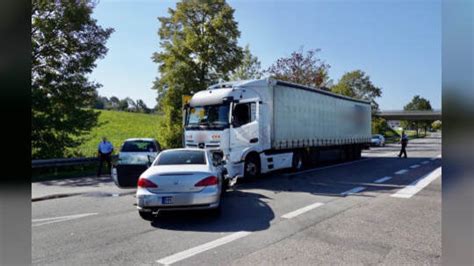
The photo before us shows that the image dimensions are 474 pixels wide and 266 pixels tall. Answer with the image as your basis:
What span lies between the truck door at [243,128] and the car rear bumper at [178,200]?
5.06 meters

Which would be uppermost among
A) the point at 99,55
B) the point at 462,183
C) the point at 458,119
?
the point at 99,55

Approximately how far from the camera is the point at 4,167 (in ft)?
9.75

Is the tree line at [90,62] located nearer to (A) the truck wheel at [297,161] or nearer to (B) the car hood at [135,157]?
(B) the car hood at [135,157]

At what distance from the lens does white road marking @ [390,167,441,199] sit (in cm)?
959

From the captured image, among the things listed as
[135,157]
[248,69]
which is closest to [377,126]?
[248,69]

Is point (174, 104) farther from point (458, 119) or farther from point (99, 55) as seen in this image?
point (458, 119)

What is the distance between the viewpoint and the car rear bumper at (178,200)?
21.7 feet

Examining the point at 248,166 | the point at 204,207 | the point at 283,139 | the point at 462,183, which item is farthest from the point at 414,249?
the point at 283,139

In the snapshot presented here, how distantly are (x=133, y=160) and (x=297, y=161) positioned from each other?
23.3ft

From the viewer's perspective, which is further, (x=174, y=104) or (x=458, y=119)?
(x=174, y=104)

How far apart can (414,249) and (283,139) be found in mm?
9149

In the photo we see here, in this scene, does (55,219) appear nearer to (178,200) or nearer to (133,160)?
(178,200)

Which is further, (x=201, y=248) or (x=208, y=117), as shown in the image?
(x=208, y=117)

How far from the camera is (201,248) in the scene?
5.18m
